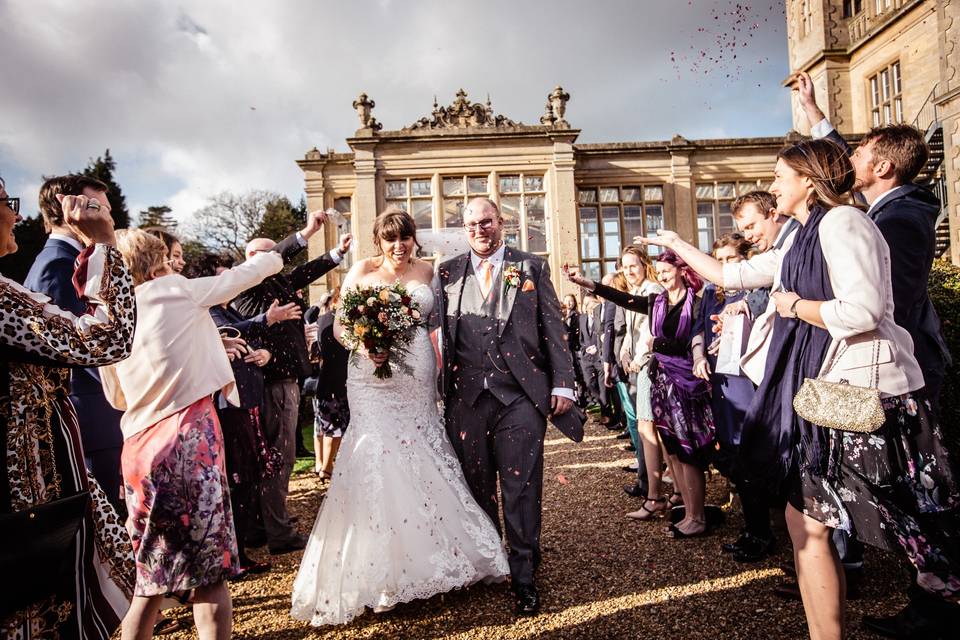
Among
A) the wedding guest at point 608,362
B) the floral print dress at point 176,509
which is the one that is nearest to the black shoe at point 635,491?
the wedding guest at point 608,362

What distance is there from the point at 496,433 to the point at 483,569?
0.81 metres

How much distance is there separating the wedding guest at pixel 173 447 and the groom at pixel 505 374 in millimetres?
1475

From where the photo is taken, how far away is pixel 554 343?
3588 millimetres

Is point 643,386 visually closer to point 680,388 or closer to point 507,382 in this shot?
point 680,388

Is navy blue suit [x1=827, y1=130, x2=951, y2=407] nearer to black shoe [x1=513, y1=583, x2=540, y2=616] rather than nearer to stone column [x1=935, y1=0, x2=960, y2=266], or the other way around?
black shoe [x1=513, y1=583, x2=540, y2=616]

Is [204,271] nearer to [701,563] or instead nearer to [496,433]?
[496,433]

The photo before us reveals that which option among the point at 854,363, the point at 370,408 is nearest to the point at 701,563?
the point at 854,363

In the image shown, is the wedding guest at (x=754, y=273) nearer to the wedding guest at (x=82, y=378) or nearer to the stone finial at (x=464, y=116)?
the wedding guest at (x=82, y=378)

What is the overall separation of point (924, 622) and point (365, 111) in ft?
55.3

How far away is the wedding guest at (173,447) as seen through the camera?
236cm

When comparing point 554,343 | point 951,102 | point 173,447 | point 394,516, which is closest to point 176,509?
point 173,447

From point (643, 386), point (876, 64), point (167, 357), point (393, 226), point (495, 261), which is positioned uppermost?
point (876, 64)

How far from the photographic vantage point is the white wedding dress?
3.11 metres

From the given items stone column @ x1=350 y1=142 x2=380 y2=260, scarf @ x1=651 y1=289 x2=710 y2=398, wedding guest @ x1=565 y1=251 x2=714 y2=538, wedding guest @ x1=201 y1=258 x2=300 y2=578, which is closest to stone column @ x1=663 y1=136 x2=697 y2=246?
stone column @ x1=350 y1=142 x2=380 y2=260
